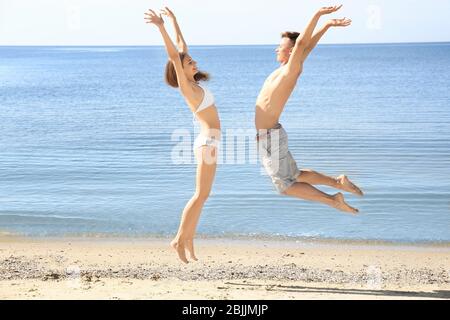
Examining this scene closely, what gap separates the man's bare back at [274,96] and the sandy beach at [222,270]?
1.83 m

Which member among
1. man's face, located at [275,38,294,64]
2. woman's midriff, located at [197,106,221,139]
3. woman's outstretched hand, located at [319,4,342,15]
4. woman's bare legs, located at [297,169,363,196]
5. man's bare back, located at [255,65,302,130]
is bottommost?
woman's bare legs, located at [297,169,363,196]

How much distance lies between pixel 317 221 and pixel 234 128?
1226cm

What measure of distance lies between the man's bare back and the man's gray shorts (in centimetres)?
9

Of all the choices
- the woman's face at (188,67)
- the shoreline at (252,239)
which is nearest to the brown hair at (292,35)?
the woman's face at (188,67)

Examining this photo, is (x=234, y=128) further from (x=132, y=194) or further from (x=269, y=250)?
(x=269, y=250)

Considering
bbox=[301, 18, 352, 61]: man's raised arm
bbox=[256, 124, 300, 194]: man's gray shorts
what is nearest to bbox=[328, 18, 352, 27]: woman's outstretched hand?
bbox=[301, 18, 352, 61]: man's raised arm

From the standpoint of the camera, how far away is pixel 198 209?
743cm

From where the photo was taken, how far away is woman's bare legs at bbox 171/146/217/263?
23.6 feet

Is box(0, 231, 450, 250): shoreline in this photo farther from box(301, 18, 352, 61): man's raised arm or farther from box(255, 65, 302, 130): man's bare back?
box(301, 18, 352, 61): man's raised arm

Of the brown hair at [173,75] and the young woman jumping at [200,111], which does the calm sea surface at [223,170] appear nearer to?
the brown hair at [173,75]

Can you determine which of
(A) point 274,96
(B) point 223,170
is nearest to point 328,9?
(A) point 274,96

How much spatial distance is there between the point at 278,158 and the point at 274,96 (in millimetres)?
555

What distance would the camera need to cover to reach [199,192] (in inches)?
288

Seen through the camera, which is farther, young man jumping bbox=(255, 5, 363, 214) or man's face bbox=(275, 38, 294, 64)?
man's face bbox=(275, 38, 294, 64)
